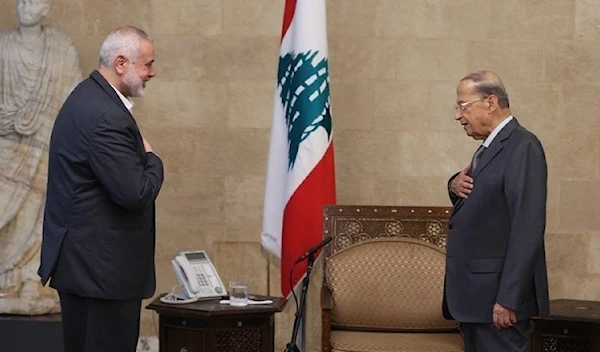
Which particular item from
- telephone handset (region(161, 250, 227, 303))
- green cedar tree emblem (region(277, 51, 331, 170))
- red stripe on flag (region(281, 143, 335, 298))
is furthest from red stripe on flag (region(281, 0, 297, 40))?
telephone handset (region(161, 250, 227, 303))

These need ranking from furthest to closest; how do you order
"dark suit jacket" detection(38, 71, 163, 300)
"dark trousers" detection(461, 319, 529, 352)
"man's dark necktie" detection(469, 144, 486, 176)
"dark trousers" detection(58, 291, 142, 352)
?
"man's dark necktie" detection(469, 144, 486, 176)
"dark trousers" detection(461, 319, 529, 352)
"dark trousers" detection(58, 291, 142, 352)
"dark suit jacket" detection(38, 71, 163, 300)

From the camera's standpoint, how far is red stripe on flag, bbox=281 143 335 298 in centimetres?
684

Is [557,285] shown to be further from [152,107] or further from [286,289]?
[152,107]

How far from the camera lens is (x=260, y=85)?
25.2 feet

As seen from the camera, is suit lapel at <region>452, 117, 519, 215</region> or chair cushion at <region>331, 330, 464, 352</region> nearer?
suit lapel at <region>452, 117, 519, 215</region>

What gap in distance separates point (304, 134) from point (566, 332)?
1.90m

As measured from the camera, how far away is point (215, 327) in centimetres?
608

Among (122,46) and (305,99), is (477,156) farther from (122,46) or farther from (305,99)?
(305,99)

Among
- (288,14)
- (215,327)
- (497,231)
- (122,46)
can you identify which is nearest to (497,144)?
(497,231)

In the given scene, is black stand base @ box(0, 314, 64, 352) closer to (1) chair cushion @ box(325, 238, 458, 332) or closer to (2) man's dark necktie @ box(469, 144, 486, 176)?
(1) chair cushion @ box(325, 238, 458, 332)

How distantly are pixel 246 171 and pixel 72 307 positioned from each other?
10.5 feet

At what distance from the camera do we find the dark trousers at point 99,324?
456cm

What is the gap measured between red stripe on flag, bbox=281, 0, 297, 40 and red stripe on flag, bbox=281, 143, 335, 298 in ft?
2.56

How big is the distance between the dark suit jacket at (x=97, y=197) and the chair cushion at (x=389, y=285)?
6.23 ft
